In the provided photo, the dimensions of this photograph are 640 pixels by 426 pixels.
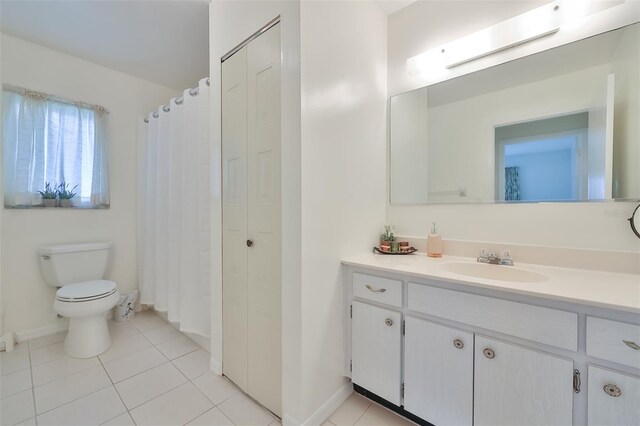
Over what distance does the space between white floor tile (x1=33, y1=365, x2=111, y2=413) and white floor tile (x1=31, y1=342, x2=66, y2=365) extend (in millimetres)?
361

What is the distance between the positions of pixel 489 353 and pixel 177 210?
216cm

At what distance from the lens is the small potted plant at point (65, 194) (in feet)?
6.81

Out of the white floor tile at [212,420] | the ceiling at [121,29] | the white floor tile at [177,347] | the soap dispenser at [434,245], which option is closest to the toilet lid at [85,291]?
the white floor tile at [177,347]

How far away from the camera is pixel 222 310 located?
160 cm

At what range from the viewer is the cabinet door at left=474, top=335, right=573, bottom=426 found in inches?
33.0

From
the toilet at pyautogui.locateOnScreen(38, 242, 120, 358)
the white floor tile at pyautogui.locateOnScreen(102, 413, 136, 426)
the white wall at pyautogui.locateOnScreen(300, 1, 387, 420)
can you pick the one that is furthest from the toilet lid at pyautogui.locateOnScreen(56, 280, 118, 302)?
the white wall at pyautogui.locateOnScreen(300, 1, 387, 420)

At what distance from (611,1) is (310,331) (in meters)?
1.99

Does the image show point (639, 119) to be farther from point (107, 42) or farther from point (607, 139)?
point (107, 42)

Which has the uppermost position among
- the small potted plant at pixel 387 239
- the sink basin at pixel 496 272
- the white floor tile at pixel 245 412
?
the small potted plant at pixel 387 239

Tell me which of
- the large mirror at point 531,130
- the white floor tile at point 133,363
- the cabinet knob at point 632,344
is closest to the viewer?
the cabinet knob at point 632,344

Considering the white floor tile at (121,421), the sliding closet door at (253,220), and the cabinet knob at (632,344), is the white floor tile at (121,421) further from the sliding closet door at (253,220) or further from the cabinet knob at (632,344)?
the cabinet knob at (632,344)

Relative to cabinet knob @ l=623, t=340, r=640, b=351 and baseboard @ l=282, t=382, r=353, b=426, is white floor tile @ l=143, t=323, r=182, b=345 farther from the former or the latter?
cabinet knob @ l=623, t=340, r=640, b=351

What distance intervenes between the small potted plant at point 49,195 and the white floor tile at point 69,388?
1.34 m

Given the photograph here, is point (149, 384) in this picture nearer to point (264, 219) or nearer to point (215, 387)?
point (215, 387)
